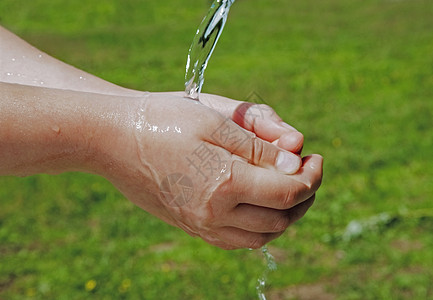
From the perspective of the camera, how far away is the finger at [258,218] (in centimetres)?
189

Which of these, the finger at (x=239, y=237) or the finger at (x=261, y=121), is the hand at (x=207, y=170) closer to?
the finger at (x=239, y=237)

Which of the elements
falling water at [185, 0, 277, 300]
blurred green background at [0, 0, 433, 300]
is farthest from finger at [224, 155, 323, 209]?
blurred green background at [0, 0, 433, 300]

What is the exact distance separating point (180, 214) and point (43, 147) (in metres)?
0.51

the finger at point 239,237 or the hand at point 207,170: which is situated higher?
the hand at point 207,170

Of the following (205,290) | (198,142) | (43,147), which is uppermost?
(198,142)

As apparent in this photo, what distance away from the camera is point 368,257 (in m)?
3.76

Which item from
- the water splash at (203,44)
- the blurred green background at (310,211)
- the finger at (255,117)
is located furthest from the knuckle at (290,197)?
the blurred green background at (310,211)

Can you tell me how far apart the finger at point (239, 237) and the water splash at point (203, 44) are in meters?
0.61

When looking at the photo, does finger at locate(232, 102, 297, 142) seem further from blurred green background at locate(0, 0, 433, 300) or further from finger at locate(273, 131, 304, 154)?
blurred green background at locate(0, 0, 433, 300)

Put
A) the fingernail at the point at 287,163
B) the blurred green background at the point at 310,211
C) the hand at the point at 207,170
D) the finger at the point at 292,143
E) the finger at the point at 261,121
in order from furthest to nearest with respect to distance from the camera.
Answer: the blurred green background at the point at 310,211 → the finger at the point at 261,121 → the finger at the point at 292,143 → the fingernail at the point at 287,163 → the hand at the point at 207,170

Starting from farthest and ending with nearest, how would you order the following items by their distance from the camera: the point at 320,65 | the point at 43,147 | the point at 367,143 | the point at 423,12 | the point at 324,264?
1. the point at 423,12
2. the point at 320,65
3. the point at 367,143
4. the point at 324,264
5. the point at 43,147

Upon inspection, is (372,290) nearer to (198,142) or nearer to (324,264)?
(324,264)

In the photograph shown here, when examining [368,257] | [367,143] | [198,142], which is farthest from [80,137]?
[367,143]

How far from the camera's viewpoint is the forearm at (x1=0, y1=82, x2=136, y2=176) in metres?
1.87
